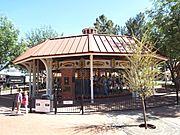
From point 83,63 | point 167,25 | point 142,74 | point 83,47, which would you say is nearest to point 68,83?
point 83,63

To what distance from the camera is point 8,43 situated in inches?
1416

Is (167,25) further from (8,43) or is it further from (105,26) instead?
(105,26)

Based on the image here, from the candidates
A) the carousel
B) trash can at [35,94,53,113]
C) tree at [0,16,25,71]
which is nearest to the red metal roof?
the carousel

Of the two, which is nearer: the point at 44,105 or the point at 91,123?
the point at 91,123

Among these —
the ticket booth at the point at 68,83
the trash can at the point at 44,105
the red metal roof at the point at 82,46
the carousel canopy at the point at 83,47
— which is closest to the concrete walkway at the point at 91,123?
the trash can at the point at 44,105

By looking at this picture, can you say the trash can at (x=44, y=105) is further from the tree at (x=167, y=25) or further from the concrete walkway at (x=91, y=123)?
the tree at (x=167, y=25)

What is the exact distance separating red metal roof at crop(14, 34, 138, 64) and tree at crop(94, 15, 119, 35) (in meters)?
42.8

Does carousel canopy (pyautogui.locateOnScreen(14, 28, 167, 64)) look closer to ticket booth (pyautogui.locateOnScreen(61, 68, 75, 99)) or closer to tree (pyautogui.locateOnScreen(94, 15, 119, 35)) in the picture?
ticket booth (pyautogui.locateOnScreen(61, 68, 75, 99))

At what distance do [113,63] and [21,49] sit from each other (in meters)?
17.6

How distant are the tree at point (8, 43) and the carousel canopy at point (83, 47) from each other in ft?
41.4

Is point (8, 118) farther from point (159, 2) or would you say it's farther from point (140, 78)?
point (159, 2)

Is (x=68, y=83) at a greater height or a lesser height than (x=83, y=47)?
lesser

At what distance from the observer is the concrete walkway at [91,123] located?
12.1 meters

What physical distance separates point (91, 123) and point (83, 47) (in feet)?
29.3
